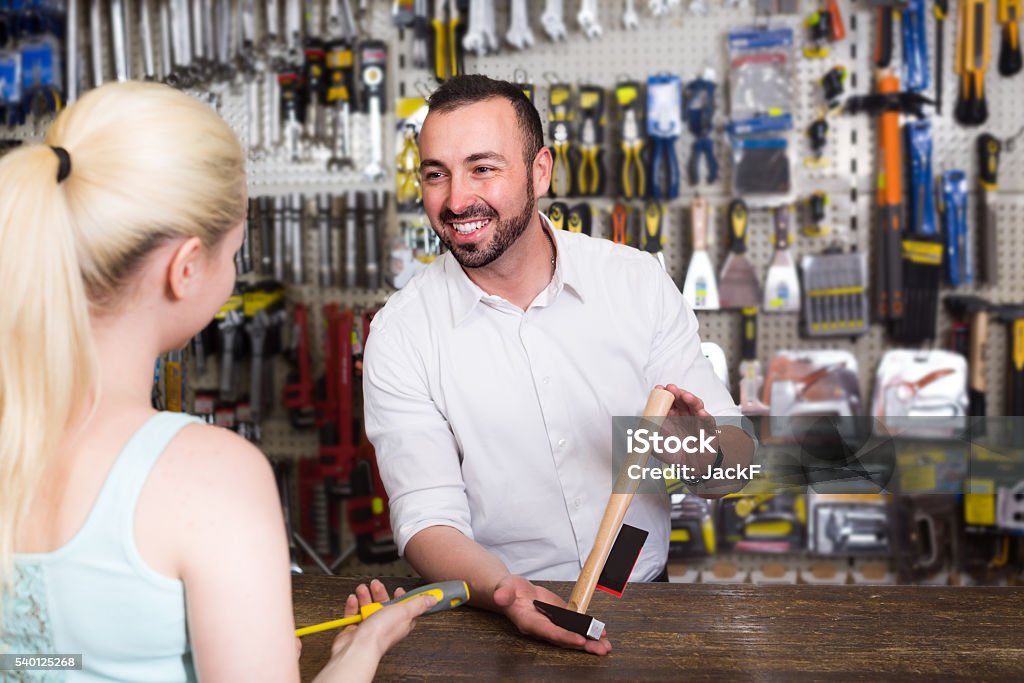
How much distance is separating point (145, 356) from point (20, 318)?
119 millimetres

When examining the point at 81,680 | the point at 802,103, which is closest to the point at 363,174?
the point at 802,103

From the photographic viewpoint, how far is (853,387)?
11.0 feet

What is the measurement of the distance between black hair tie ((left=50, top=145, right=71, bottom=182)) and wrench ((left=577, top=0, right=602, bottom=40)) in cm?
275

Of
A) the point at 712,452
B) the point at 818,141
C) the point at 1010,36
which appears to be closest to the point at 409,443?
the point at 712,452

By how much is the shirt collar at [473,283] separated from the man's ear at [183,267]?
Result: 104cm

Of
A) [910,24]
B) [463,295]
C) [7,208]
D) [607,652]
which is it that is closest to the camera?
[7,208]

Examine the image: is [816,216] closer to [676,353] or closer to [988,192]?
[988,192]

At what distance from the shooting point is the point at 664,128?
327 centimetres

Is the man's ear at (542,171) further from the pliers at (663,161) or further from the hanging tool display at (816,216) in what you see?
the hanging tool display at (816,216)

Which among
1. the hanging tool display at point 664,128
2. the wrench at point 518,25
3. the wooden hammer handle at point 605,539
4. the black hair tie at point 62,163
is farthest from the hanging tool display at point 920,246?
the black hair tie at point 62,163

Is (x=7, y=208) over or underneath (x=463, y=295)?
over

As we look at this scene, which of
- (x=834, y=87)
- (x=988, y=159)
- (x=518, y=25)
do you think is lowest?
(x=988, y=159)

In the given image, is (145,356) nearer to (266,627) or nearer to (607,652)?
(266,627)

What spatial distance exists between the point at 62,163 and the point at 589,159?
2632mm
